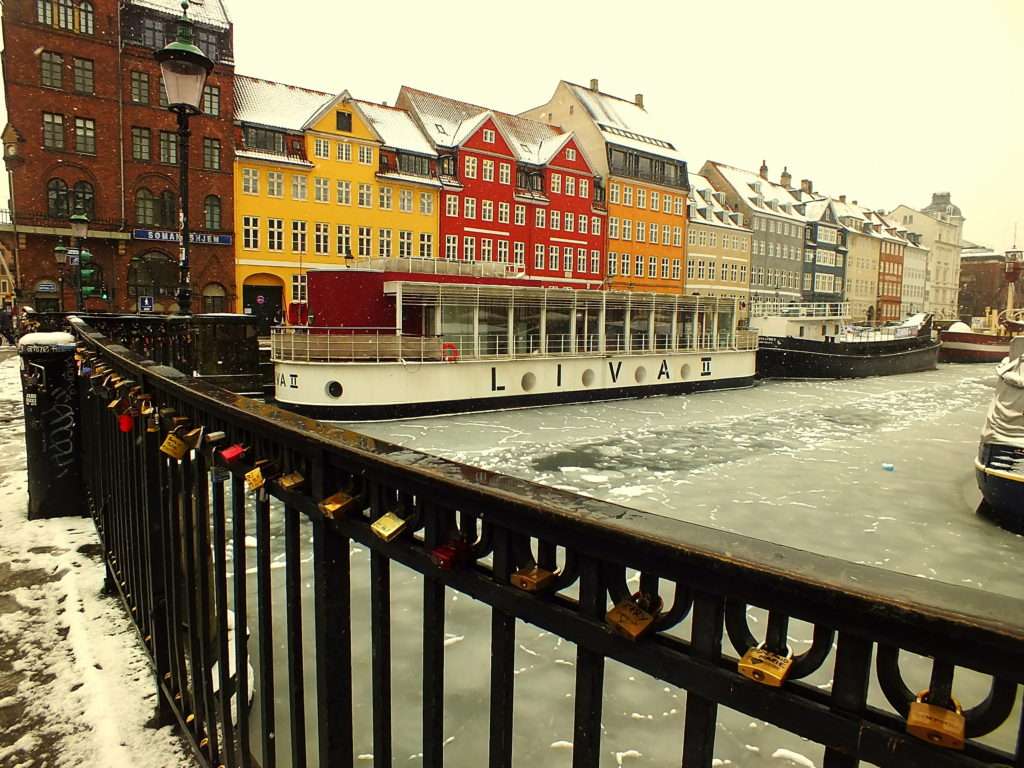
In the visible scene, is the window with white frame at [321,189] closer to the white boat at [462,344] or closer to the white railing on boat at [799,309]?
the white boat at [462,344]

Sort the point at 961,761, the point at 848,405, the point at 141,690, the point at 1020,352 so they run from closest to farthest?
the point at 961,761 < the point at 141,690 < the point at 1020,352 < the point at 848,405

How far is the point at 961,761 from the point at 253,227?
3523 centimetres

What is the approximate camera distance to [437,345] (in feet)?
63.5

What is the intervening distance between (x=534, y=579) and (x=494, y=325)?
67.3 ft

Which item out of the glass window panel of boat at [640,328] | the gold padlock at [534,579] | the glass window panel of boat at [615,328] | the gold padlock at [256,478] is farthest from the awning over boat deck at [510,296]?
the gold padlock at [534,579]

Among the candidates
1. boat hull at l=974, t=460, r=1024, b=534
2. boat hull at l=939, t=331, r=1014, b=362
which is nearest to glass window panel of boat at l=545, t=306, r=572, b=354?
boat hull at l=974, t=460, r=1024, b=534

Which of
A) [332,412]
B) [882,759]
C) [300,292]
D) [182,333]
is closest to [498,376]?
[332,412]

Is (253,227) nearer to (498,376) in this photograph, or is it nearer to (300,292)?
(300,292)

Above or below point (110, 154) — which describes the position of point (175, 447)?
below

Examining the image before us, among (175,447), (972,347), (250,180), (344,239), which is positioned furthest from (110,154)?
(972,347)

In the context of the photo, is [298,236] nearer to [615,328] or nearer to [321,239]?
[321,239]

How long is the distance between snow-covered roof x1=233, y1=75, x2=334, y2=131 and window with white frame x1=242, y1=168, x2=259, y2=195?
231cm

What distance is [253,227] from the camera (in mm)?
32562

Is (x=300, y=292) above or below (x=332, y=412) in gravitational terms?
above
